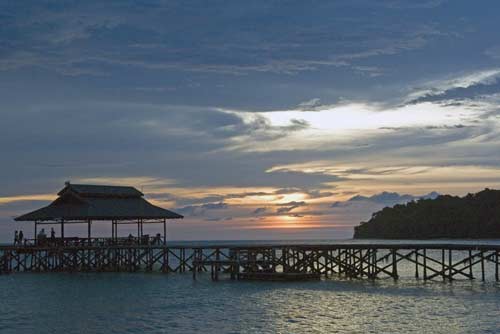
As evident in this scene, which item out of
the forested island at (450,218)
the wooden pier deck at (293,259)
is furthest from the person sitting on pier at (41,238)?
the forested island at (450,218)

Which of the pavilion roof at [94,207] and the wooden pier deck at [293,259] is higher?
the pavilion roof at [94,207]

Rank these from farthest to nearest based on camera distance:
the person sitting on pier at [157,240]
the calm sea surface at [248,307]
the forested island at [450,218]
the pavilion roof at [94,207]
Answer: the forested island at [450,218] < the person sitting on pier at [157,240] < the pavilion roof at [94,207] < the calm sea surface at [248,307]

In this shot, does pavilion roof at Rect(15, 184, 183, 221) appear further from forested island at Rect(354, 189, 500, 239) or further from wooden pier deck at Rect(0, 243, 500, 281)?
forested island at Rect(354, 189, 500, 239)

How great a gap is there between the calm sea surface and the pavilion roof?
627cm

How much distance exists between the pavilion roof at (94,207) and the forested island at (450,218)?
397 ft

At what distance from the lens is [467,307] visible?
101 ft

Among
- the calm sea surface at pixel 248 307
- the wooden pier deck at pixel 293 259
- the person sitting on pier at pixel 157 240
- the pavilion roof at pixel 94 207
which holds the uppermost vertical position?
the pavilion roof at pixel 94 207

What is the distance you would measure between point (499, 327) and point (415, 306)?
608 cm

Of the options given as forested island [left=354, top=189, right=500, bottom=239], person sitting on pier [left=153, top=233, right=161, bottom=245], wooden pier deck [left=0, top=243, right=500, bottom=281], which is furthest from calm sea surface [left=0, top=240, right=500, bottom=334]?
forested island [left=354, top=189, right=500, bottom=239]

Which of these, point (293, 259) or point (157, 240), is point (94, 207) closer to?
point (157, 240)

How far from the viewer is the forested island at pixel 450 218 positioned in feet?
524

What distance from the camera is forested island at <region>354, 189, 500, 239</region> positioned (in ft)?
524

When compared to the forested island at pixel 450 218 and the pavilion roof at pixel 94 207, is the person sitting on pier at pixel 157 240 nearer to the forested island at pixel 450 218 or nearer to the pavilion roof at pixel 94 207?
the pavilion roof at pixel 94 207

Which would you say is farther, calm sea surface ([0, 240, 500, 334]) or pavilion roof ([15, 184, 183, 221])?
pavilion roof ([15, 184, 183, 221])
